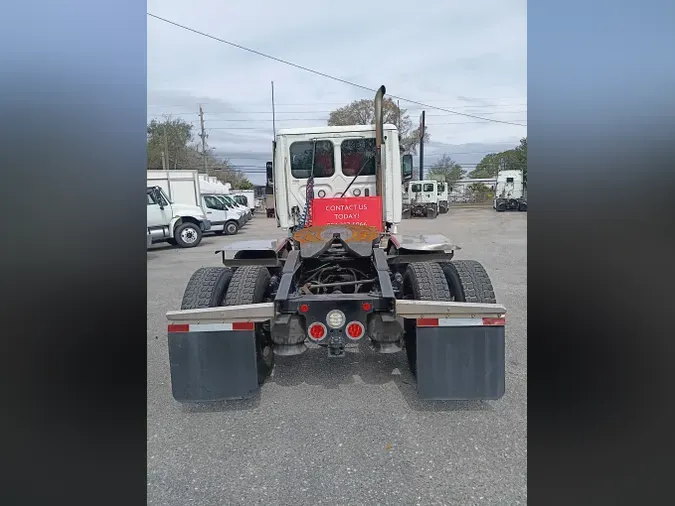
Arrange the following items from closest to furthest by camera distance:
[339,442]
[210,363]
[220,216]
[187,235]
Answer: [339,442] → [210,363] → [187,235] → [220,216]

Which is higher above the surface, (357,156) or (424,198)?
(424,198)

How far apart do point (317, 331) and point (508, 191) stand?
28590mm

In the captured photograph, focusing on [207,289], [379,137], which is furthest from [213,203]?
[207,289]

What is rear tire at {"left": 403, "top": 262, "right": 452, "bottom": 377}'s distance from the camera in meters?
3.24

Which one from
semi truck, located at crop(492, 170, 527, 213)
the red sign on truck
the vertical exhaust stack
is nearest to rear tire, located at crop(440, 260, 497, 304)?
the red sign on truck

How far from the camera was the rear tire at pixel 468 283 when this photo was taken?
3324mm

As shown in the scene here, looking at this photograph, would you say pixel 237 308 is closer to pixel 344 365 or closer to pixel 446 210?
pixel 344 365

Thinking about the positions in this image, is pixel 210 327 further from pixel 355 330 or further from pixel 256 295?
pixel 355 330

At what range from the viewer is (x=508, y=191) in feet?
92.9

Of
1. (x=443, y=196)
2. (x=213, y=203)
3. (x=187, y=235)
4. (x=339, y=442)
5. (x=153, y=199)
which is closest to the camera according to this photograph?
(x=339, y=442)

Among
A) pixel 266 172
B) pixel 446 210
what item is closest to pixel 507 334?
pixel 266 172

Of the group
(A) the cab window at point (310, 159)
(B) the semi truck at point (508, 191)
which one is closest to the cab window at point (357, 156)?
(A) the cab window at point (310, 159)
